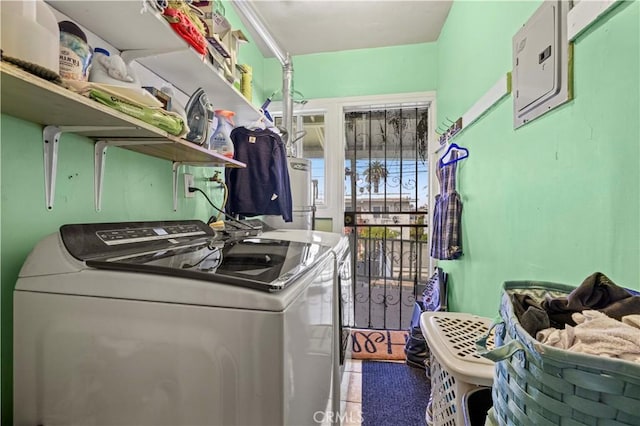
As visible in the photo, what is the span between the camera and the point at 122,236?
107 cm

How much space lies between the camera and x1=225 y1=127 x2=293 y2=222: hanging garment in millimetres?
1976

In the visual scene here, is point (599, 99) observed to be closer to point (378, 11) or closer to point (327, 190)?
point (378, 11)

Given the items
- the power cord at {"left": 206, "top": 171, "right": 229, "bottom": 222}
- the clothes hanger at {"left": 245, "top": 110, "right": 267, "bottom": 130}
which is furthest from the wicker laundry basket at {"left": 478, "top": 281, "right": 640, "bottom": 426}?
the clothes hanger at {"left": 245, "top": 110, "right": 267, "bottom": 130}

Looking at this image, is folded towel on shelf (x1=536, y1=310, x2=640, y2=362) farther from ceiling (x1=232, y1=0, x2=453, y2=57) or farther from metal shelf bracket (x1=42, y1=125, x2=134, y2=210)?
ceiling (x1=232, y1=0, x2=453, y2=57)

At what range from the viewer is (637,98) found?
73 centimetres

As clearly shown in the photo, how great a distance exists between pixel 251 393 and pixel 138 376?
0.29 metres

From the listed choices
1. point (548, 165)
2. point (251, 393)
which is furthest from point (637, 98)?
point (251, 393)

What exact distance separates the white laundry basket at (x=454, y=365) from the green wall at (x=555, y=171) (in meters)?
0.31

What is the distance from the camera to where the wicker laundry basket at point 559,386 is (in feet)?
1.28

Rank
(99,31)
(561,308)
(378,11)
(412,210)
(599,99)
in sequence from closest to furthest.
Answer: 1. (561,308)
2. (599,99)
3. (99,31)
4. (378,11)
5. (412,210)

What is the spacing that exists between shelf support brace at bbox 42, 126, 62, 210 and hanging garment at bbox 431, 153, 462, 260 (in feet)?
6.74

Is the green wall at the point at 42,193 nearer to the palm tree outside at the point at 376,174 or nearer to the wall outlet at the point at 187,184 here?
the wall outlet at the point at 187,184

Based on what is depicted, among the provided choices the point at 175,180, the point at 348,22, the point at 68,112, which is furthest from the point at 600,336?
the point at 348,22

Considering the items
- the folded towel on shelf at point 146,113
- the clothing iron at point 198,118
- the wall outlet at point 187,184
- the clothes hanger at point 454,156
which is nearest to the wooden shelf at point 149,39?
the clothing iron at point 198,118
